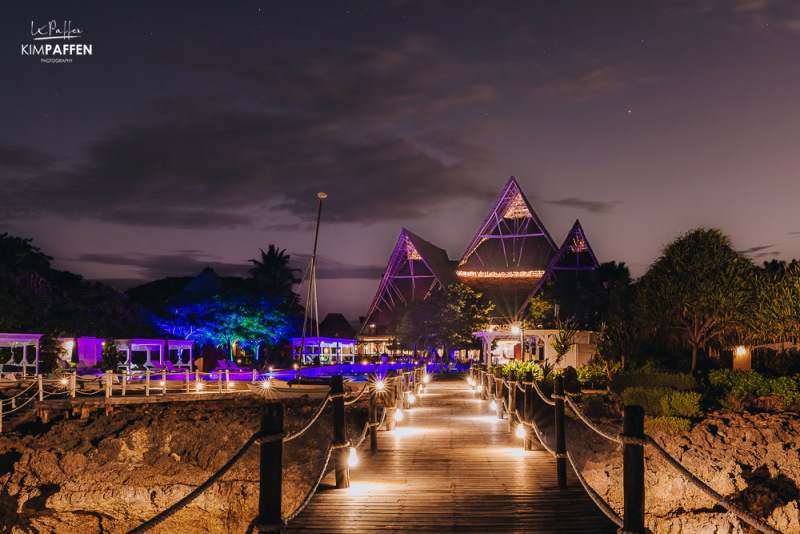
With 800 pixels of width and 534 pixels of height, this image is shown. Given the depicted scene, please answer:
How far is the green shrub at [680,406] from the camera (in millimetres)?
16844

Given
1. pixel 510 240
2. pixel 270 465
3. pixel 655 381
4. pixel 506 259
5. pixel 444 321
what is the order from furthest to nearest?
1. pixel 510 240
2. pixel 506 259
3. pixel 444 321
4. pixel 655 381
5. pixel 270 465

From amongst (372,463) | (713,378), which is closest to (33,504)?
(372,463)

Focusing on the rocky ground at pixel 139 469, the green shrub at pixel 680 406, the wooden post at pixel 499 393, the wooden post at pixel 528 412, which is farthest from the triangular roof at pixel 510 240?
the wooden post at pixel 528 412

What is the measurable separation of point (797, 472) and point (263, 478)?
12.1 metres

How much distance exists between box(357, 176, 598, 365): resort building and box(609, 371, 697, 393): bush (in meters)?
32.8

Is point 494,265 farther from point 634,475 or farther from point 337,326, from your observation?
point 634,475

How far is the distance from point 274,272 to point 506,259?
76.0ft

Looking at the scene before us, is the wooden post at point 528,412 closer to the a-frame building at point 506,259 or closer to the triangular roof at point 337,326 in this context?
the a-frame building at point 506,259

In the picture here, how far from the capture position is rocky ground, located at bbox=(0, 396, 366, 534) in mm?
15117

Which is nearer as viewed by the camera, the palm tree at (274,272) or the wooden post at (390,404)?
the wooden post at (390,404)

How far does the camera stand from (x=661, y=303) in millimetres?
26688

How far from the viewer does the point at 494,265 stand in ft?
216

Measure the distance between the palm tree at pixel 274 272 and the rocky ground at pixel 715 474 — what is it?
49114 mm

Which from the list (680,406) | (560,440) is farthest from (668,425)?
(560,440)
